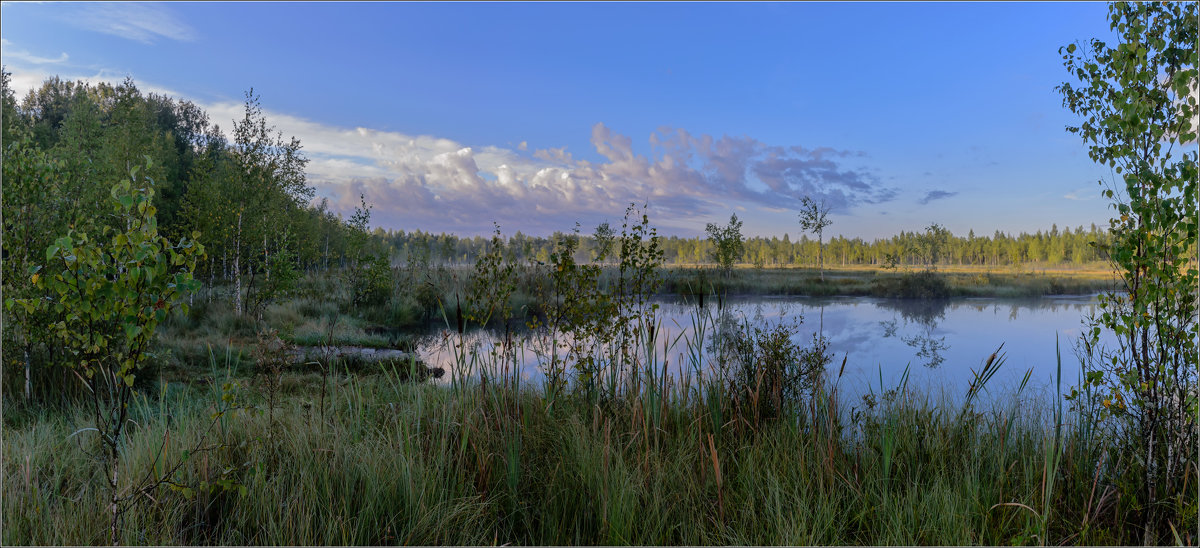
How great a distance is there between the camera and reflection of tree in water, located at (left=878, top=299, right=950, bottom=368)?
12117 mm

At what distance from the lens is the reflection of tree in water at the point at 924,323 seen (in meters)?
12.1

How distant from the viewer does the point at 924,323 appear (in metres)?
18.3

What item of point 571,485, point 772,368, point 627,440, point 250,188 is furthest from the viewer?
point 250,188

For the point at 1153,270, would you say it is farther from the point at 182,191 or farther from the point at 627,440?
the point at 182,191

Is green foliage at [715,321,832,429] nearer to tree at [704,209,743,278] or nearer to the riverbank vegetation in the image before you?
the riverbank vegetation

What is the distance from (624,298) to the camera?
5359mm

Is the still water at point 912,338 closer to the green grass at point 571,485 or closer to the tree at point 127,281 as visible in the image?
the green grass at point 571,485

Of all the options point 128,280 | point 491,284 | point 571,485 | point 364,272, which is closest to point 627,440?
point 571,485

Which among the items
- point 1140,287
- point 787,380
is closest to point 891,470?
point 787,380

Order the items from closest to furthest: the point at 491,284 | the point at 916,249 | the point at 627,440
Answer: the point at 627,440
the point at 491,284
the point at 916,249

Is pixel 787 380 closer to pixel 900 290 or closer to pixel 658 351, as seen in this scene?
pixel 658 351

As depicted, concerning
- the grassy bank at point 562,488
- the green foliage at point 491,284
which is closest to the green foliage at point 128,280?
the grassy bank at point 562,488

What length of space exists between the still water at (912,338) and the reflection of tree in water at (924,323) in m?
0.03

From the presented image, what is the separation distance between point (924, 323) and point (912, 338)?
4390 mm
